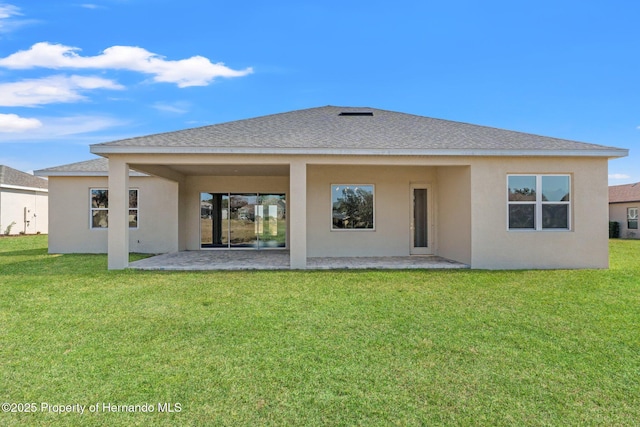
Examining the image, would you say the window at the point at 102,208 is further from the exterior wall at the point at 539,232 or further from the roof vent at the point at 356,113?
the exterior wall at the point at 539,232

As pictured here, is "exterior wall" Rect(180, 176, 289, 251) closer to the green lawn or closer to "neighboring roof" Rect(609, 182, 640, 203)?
the green lawn

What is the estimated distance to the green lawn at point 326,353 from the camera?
2.87 metres

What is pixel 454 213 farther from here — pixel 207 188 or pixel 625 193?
pixel 625 193

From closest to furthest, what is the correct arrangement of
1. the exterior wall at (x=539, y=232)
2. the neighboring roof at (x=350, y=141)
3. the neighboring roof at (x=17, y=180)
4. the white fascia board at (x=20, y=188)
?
the neighboring roof at (x=350, y=141) < the exterior wall at (x=539, y=232) < the white fascia board at (x=20, y=188) < the neighboring roof at (x=17, y=180)

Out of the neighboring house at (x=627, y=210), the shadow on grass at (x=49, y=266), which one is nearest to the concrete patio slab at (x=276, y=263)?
the shadow on grass at (x=49, y=266)

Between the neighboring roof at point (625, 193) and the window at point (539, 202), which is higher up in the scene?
the neighboring roof at point (625, 193)

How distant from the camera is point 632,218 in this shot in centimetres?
2395

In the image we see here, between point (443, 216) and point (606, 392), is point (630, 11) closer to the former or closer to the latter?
point (443, 216)

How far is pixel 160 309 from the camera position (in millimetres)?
5758

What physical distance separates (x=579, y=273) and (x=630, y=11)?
9.53 m

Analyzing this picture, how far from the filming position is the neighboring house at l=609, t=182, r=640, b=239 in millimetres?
23664

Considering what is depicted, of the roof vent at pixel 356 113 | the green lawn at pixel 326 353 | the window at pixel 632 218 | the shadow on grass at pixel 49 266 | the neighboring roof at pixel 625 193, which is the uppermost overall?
the roof vent at pixel 356 113

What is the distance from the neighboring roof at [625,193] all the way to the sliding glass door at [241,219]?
24199mm

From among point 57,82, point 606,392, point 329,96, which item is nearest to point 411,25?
point 329,96
